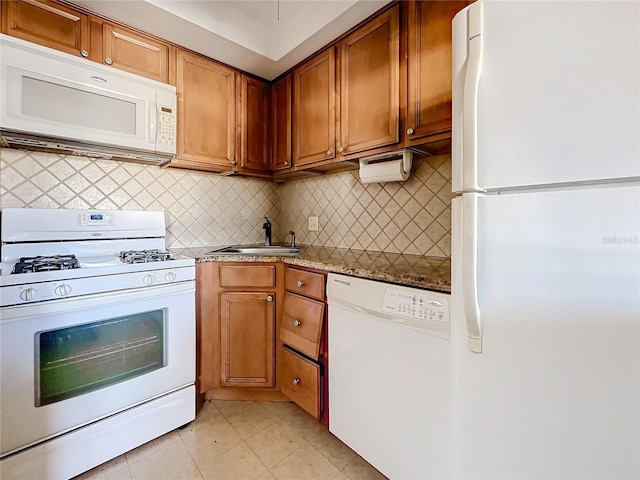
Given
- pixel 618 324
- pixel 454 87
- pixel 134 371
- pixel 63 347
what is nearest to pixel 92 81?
pixel 63 347

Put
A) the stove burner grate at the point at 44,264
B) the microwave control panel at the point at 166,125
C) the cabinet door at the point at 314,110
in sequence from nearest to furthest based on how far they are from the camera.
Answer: the stove burner grate at the point at 44,264, the microwave control panel at the point at 166,125, the cabinet door at the point at 314,110

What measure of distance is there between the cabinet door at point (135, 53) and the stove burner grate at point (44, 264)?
111 centimetres

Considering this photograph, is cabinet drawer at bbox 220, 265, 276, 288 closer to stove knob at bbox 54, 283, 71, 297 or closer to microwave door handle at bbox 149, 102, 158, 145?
stove knob at bbox 54, 283, 71, 297

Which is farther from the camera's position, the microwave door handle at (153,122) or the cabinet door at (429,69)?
the microwave door handle at (153,122)

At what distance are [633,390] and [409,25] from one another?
163 centimetres

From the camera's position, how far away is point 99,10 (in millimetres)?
1597

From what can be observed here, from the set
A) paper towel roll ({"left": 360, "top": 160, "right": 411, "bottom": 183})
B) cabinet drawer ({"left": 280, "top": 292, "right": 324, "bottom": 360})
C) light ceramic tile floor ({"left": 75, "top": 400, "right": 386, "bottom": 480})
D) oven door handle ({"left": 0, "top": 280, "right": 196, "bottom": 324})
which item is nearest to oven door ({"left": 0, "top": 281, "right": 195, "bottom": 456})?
oven door handle ({"left": 0, "top": 280, "right": 196, "bottom": 324})

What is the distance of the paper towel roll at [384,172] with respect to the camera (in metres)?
1.67

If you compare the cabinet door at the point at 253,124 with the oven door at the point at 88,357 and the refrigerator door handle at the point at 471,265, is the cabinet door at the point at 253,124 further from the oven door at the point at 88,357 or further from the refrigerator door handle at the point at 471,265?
the refrigerator door handle at the point at 471,265

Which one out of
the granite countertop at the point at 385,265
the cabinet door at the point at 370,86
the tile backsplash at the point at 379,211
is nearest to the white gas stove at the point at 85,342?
the granite countertop at the point at 385,265

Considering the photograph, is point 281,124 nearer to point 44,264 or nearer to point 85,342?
point 44,264

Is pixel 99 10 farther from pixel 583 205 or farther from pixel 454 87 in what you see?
pixel 583 205

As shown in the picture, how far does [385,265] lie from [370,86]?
1.01m

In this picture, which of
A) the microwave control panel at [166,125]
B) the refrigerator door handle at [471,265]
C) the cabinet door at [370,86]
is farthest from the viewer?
the microwave control panel at [166,125]
